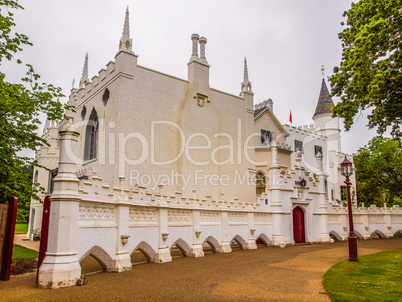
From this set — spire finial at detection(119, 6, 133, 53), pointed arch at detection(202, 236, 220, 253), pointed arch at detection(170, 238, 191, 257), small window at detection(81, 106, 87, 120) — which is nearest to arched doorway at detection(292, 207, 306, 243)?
pointed arch at detection(202, 236, 220, 253)

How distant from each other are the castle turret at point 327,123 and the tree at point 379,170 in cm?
321

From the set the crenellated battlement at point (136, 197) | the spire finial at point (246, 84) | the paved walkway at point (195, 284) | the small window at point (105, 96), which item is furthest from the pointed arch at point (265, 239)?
the small window at point (105, 96)

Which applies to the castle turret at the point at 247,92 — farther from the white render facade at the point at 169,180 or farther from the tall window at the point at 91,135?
the tall window at the point at 91,135

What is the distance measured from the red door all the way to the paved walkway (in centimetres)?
903

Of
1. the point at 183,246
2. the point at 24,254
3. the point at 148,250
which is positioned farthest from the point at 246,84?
the point at 24,254

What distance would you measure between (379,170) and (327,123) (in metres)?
8.30

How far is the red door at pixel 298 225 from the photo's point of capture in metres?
20.8

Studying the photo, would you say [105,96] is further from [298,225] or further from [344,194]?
[344,194]

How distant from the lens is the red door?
20828 millimetres

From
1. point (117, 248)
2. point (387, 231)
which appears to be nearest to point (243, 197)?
point (387, 231)

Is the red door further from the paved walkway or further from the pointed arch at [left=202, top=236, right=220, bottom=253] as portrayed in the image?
the paved walkway

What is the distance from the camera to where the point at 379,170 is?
37.7 metres

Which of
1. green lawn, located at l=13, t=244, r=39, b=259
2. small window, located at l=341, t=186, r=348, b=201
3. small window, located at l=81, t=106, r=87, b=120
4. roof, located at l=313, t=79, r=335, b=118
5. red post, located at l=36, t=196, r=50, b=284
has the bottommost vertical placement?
green lawn, located at l=13, t=244, r=39, b=259

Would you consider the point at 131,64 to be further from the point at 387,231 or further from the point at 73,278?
the point at 387,231
